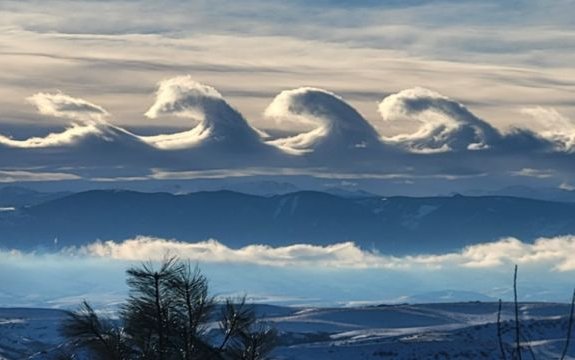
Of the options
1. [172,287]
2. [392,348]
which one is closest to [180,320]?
[172,287]

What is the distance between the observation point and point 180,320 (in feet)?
36.5

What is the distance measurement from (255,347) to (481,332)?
396 ft

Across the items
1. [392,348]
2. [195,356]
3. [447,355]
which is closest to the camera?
[195,356]

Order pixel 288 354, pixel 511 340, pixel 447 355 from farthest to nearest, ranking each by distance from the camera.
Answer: pixel 511 340 < pixel 288 354 < pixel 447 355

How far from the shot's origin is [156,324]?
11.1 meters

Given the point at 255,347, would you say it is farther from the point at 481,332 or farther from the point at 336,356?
the point at 481,332

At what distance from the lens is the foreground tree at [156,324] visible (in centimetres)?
1097

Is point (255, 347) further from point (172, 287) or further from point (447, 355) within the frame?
point (447, 355)

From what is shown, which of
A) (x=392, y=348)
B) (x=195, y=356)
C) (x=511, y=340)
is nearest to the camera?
(x=195, y=356)

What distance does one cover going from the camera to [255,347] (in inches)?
451

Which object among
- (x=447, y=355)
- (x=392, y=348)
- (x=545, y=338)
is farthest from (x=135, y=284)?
(x=545, y=338)

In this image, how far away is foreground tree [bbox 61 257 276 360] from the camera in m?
11.0

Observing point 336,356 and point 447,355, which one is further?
point 336,356

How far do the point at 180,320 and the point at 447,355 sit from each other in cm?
9191
